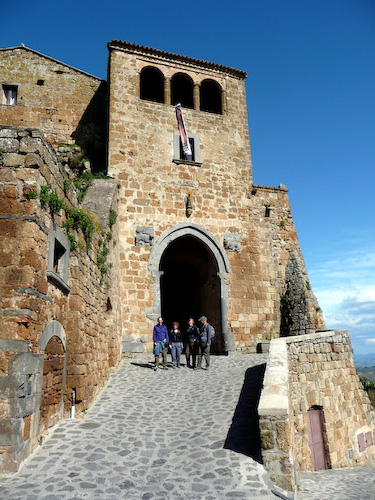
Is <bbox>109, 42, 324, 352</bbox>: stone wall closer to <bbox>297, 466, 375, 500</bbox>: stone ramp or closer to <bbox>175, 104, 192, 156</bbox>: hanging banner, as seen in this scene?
<bbox>175, 104, 192, 156</bbox>: hanging banner

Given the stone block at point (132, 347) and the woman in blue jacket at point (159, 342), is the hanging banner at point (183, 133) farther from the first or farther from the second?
the stone block at point (132, 347)

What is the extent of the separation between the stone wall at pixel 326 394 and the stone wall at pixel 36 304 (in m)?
3.15

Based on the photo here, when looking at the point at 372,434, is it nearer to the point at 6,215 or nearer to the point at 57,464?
the point at 57,464

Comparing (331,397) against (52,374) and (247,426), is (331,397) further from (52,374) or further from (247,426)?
(52,374)

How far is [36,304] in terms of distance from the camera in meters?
5.04

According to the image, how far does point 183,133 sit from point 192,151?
0.85m

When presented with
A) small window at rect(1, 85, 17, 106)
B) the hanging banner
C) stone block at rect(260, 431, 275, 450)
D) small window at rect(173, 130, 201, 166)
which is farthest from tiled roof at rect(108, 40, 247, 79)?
stone block at rect(260, 431, 275, 450)

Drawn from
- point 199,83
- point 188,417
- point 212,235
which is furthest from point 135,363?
point 199,83

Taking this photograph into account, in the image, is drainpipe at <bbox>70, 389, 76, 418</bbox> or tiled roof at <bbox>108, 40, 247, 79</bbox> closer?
drainpipe at <bbox>70, 389, 76, 418</bbox>

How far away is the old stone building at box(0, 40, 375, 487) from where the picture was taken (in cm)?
528

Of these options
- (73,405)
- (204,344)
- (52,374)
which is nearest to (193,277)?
(204,344)

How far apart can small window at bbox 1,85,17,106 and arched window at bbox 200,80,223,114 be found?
7442mm

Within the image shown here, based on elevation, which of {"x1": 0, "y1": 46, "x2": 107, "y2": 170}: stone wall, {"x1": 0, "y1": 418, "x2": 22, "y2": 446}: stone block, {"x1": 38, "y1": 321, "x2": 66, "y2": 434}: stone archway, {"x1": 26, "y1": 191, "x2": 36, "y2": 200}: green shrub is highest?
{"x1": 0, "y1": 46, "x2": 107, "y2": 170}: stone wall

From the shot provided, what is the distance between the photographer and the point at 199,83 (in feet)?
50.2
